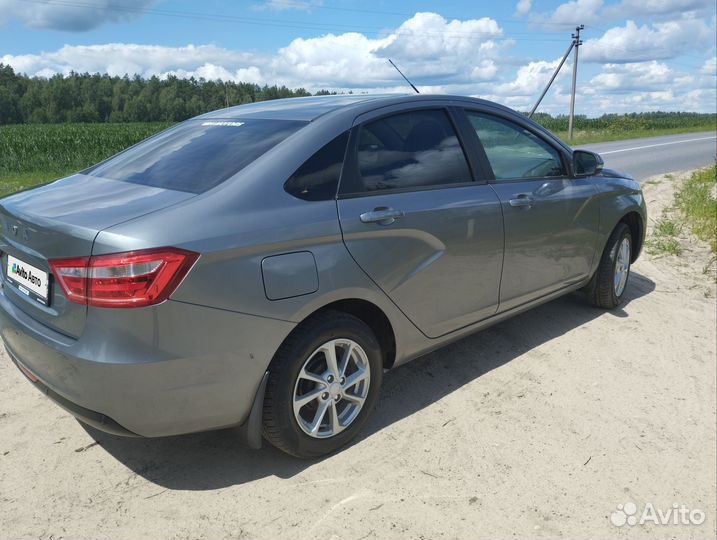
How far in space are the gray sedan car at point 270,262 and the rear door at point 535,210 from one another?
0.07 ft

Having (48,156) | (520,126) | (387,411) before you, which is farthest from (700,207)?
(48,156)

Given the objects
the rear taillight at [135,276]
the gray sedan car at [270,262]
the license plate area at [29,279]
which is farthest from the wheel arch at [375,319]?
the license plate area at [29,279]

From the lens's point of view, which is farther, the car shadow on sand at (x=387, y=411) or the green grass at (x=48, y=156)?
the green grass at (x=48, y=156)

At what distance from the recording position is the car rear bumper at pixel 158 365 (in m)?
2.28

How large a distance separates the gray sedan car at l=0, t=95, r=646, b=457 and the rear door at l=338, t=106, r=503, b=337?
11 millimetres

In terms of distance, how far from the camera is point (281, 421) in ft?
8.77

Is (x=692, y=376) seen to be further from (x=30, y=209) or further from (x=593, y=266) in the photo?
(x=30, y=209)

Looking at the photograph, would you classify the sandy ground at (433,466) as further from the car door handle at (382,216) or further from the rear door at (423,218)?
the car door handle at (382,216)

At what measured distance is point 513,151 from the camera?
4074mm

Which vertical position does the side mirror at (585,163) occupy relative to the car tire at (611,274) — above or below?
above

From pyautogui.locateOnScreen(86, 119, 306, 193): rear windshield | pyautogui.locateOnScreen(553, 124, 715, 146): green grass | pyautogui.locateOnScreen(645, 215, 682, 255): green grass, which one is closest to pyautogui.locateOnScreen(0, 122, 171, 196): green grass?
pyautogui.locateOnScreen(86, 119, 306, 193): rear windshield

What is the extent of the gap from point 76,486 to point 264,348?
42.0 inches

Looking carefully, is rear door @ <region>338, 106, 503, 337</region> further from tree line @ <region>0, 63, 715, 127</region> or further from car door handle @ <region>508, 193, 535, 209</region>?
tree line @ <region>0, 63, 715, 127</region>

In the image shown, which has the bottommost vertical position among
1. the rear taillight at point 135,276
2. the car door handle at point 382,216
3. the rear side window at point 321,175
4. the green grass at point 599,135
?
the rear taillight at point 135,276
